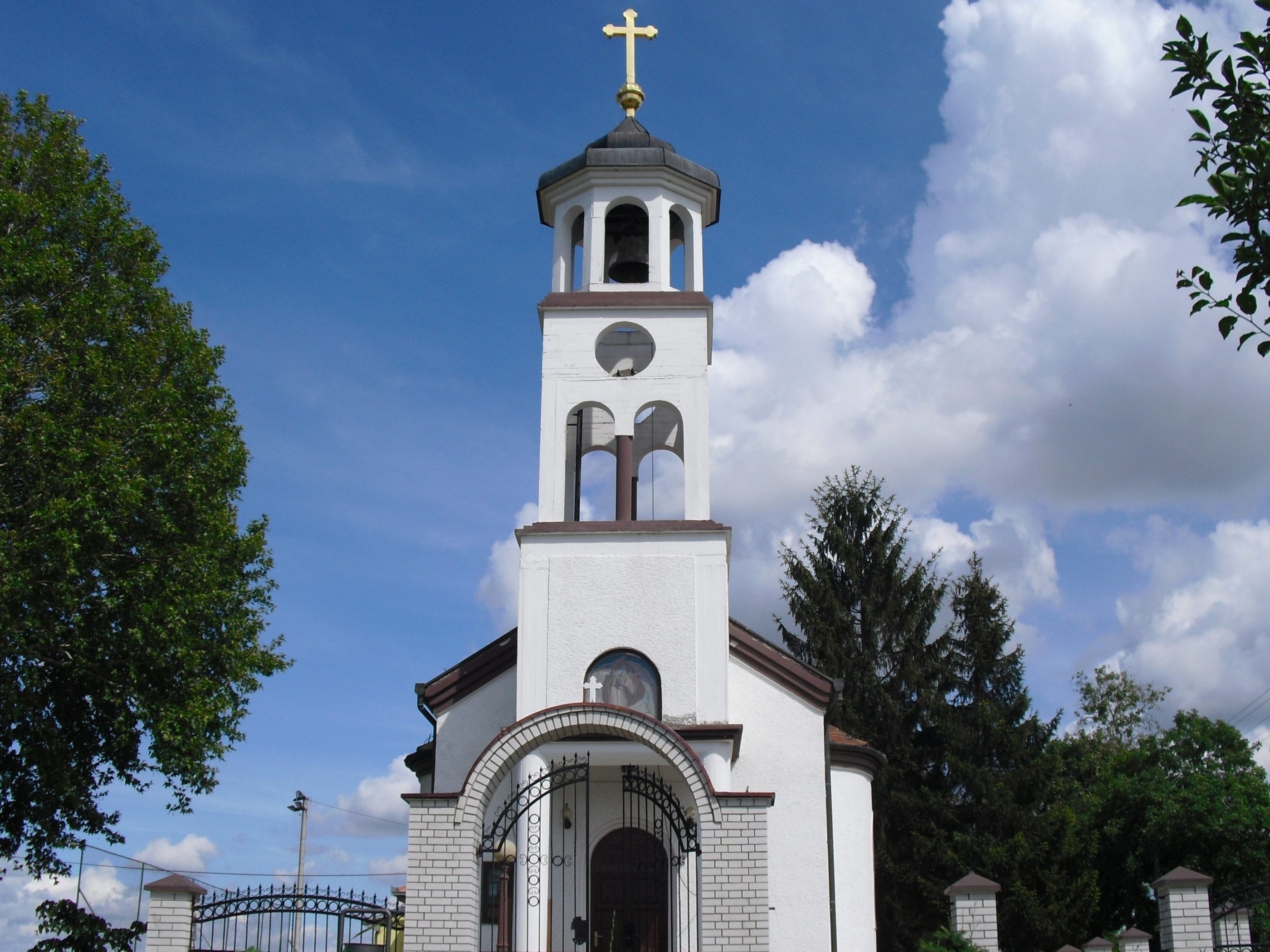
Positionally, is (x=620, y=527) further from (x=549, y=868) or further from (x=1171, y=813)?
(x=1171, y=813)

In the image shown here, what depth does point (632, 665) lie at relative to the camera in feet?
50.4

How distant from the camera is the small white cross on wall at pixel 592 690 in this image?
49.1 feet

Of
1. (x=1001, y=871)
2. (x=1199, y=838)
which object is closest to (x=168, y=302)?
(x=1001, y=871)

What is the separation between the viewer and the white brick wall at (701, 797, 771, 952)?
10500 mm

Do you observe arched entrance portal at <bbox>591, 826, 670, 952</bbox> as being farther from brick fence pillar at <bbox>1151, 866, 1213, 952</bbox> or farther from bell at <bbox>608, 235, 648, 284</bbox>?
bell at <bbox>608, 235, 648, 284</bbox>

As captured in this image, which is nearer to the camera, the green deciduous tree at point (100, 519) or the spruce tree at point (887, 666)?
the green deciduous tree at point (100, 519)

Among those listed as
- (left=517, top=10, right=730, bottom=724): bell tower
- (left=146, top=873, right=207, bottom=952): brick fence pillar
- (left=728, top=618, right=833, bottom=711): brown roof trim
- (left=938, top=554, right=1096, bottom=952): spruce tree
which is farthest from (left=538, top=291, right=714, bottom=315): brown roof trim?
(left=938, top=554, right=1096, bottom=952): spruce tree

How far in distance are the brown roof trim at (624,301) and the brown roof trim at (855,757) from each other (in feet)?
21.1

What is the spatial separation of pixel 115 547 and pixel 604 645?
585cm

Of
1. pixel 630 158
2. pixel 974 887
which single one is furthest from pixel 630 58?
pixel 974 887

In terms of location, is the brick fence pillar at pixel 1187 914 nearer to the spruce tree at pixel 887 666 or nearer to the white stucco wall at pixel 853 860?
the white stucco wall at pixel 853 860

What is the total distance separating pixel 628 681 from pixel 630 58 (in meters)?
9.45

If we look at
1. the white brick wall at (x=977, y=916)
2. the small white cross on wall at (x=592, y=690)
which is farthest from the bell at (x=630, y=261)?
the white brick wall at (x=977, y=916)

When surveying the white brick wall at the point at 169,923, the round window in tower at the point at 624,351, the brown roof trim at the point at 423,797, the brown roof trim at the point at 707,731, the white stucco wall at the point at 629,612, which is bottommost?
the white brick wall at the point at 169,923
